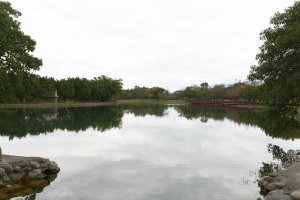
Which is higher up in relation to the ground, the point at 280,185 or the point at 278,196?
the point at 280,185

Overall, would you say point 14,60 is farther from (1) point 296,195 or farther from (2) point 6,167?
(1) point 296,195

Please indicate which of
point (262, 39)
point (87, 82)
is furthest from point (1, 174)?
point (87, 82)

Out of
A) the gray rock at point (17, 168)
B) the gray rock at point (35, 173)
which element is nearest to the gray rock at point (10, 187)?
the gray rock at point (17, 168)

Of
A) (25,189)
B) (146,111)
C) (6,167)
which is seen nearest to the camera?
(25,189)

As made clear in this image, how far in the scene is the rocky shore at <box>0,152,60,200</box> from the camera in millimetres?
17578

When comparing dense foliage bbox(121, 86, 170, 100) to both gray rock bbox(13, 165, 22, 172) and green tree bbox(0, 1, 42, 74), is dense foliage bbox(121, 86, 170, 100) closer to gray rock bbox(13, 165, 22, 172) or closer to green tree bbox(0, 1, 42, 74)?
green tree bbox(0, 1, 42, 74)

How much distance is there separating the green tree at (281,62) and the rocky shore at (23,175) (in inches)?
655

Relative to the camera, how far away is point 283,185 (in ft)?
53.1

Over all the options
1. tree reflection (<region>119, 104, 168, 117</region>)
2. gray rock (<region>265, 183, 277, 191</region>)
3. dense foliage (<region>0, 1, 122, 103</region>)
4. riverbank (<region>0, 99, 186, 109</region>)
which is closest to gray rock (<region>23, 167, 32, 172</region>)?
dense foliage (<region>0, 1, 122, 103</region>)

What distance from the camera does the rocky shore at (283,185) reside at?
14539 millimetres

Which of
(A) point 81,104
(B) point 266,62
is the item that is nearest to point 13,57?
(B) point 266,62

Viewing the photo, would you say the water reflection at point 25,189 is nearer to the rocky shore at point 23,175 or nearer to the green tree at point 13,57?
the rocky shore at point 23,175

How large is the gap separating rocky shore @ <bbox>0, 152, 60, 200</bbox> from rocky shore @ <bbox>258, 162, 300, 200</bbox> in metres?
11.9

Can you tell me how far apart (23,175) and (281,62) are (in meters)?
19.3
